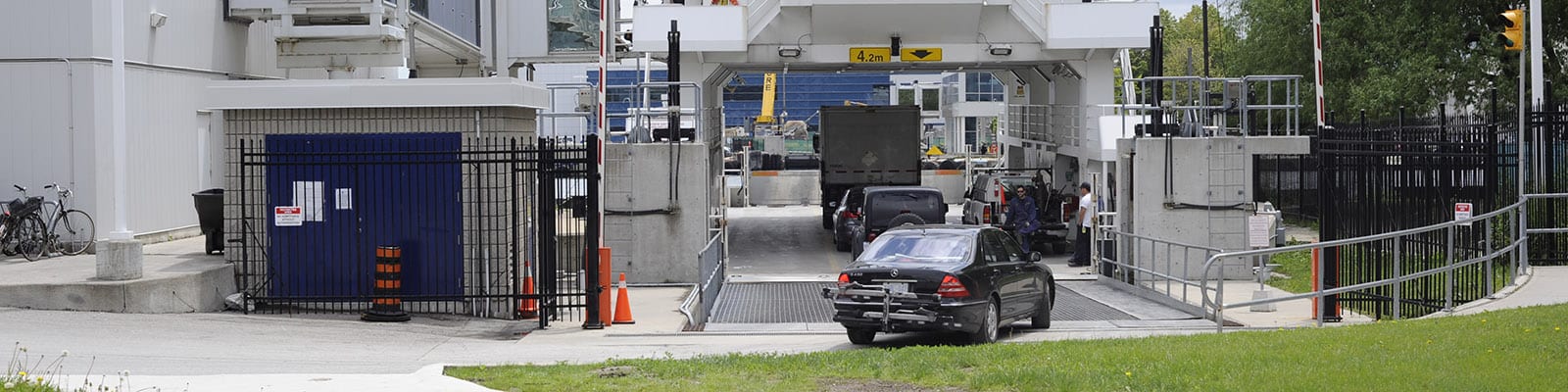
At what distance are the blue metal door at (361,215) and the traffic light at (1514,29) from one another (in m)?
13.2

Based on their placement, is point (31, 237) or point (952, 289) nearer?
point (952, 289)

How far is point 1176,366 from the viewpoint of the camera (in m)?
11.1

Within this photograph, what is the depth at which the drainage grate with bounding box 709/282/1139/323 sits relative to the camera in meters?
18.6

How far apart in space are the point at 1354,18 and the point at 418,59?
2258 centimetres

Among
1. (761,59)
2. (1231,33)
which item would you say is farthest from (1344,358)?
(1231,33)

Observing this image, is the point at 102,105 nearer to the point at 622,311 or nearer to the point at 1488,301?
the point at 622,311

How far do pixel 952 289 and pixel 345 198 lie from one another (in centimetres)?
681

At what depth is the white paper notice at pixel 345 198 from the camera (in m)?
16.9

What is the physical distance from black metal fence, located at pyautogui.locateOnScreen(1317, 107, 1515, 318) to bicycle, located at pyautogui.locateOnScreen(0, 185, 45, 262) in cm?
1543

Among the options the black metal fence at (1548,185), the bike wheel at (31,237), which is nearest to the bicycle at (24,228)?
the bike wheel at (31,237)

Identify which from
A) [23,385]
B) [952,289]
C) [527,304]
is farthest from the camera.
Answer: [527,304]

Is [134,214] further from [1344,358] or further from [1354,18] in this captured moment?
[1354,18]

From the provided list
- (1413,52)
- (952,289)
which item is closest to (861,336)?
(952,289)

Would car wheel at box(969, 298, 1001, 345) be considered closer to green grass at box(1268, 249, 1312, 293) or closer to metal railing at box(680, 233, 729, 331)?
metal railing at box(680, 233, 729, 331)
